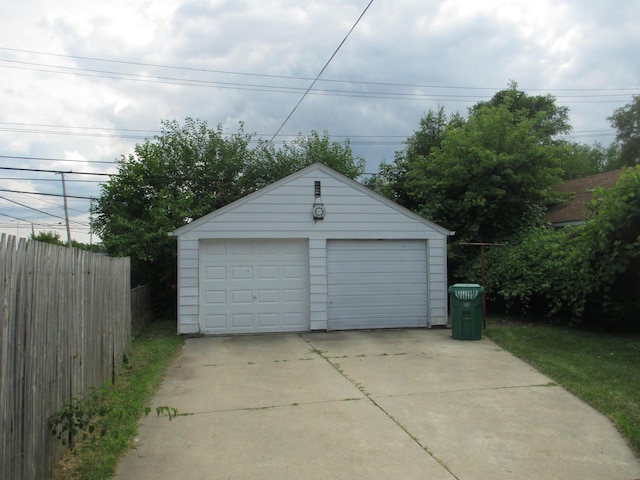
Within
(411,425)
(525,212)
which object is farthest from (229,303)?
(525,212)

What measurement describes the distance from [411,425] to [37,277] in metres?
3.81

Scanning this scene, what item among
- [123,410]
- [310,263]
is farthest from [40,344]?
[310,263]

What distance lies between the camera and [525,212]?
15555 mm

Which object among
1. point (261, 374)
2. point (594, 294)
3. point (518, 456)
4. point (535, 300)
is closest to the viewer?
point (518, 456)

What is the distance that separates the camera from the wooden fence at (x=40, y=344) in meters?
3.18

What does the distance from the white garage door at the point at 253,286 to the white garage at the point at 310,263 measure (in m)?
0.02

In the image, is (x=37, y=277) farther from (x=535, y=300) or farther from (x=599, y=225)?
(x=535, y=300)

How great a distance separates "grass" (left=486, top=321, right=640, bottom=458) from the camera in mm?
5883

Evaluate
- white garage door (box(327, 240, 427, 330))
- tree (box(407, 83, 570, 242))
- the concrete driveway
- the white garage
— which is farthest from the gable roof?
the concrete driveway

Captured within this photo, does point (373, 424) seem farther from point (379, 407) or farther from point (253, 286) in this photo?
point (253, 286)

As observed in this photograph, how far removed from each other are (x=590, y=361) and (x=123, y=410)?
7105 mm

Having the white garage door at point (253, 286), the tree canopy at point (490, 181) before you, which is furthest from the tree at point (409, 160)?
the white garage door at point (253, 286)

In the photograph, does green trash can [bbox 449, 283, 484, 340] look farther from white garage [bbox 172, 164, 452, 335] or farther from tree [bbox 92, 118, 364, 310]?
tree [bbox 92, 118, 364, 310]

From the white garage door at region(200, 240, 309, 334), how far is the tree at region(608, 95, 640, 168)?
27909 millimetres
